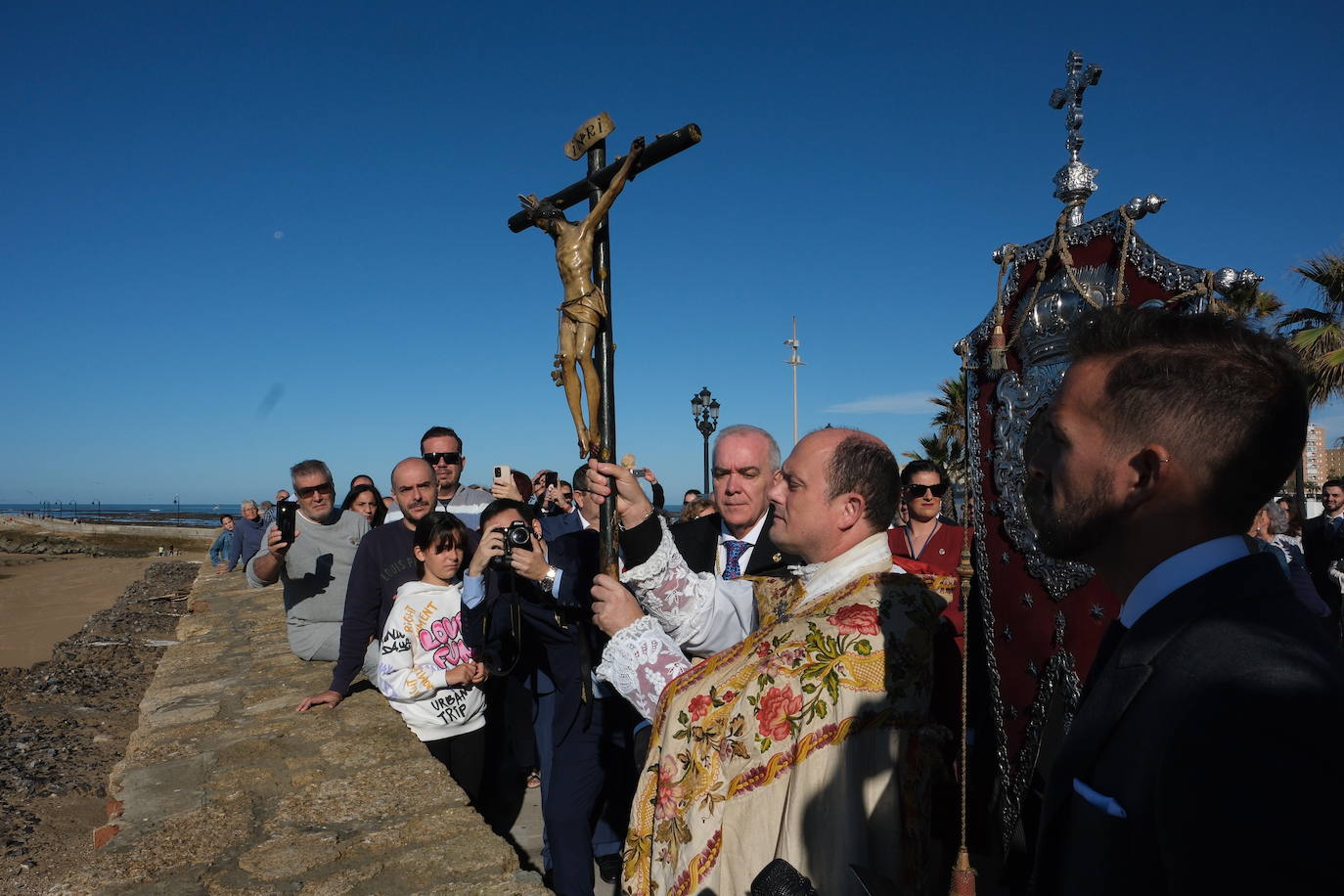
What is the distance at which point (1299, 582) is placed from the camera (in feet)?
12.1

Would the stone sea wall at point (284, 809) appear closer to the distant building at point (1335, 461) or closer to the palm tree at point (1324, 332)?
the palm tree at point (1324, 332)

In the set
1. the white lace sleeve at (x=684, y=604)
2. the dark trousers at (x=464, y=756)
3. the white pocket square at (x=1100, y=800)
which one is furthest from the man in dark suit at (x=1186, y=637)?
the dark trousers at (x=464, y=756)

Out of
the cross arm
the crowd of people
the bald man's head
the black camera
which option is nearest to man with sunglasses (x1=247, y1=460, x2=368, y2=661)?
the crowd of people

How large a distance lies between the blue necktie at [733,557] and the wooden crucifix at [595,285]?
4.56ft

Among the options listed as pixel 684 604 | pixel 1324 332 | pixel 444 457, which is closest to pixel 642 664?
pixel 684 604

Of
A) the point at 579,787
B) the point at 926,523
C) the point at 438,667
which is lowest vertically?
the point at 579,787

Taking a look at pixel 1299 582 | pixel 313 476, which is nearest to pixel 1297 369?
pixel 1299 582

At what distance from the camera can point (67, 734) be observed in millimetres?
6051

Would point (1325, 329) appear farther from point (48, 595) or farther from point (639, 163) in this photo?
point (48, 595)

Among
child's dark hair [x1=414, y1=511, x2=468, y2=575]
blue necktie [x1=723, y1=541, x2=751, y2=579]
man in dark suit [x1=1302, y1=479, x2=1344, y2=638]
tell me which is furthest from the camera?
man in dark suit [x1=1302, y1=479, x2=1344, y2=638]

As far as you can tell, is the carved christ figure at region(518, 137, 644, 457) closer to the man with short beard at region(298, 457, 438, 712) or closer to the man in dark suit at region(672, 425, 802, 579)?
the man in dark suit at region(672, 425, 802, 579)

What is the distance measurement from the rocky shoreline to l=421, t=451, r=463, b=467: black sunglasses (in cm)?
254

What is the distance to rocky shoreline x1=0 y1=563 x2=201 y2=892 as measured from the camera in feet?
12.7

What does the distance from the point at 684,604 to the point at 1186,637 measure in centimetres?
157
